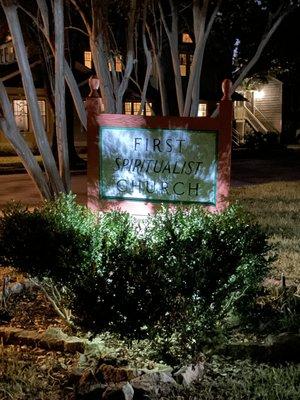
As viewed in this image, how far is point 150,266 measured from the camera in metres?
4.36

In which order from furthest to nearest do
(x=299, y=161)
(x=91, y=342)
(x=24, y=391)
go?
(x=299, y=161), (x=91, y=342), (x=24, y=391)

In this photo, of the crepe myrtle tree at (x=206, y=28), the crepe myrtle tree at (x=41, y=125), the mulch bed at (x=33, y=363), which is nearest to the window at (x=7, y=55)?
the crepe myrtle tree at (x=206, y=28)

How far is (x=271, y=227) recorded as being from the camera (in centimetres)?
983

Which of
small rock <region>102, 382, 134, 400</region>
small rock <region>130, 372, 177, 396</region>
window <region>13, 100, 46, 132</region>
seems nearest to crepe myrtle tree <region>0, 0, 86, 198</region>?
small rock <region>130, 372, 177, 396</region>

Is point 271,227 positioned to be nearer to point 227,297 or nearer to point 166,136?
point 166,136

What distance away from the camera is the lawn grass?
23.9ft

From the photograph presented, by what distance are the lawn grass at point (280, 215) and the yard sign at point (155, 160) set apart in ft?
2.10

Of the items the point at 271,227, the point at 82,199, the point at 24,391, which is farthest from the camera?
the point at 82,199

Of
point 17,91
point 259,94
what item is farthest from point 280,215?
point 259,94

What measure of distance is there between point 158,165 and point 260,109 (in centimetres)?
3713

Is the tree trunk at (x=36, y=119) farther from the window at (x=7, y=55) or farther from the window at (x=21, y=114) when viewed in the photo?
the window at (x=21, y=114)

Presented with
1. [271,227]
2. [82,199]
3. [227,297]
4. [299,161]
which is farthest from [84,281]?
[299,161]

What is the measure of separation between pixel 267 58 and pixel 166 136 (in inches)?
1015

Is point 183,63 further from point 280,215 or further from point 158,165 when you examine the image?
point 158,165
